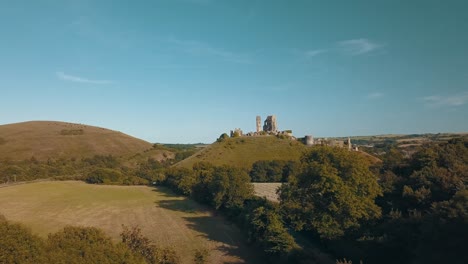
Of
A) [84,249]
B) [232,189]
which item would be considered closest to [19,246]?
[84,249]

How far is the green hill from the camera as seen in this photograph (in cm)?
10899

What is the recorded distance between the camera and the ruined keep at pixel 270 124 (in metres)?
155

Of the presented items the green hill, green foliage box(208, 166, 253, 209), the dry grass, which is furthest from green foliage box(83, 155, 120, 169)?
green foliage box(208, 166, 253, 209)

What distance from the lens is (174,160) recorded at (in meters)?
151

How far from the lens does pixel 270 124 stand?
157 m

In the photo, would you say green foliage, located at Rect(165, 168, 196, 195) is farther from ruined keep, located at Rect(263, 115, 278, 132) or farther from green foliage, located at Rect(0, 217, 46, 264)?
ruined keep, located at Rect(263, 115, 278, 132)

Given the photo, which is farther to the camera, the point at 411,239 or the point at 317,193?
the point at 317,193

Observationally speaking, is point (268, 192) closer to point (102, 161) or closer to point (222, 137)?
point (222, 137)

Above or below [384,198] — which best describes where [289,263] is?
below

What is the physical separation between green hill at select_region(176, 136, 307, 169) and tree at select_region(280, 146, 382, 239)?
66.6 metres

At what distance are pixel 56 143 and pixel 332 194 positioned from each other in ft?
502

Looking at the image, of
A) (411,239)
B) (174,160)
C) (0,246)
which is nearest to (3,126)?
(174,160)

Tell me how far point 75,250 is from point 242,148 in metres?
98.0

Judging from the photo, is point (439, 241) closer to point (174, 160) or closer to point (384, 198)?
point (384, 198)
